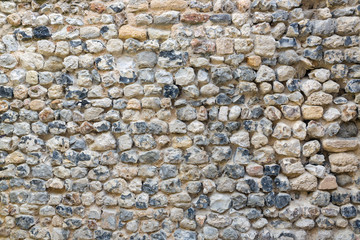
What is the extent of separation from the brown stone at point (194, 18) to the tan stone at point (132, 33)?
0.30m

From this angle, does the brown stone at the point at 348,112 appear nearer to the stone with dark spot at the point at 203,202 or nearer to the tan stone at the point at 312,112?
the tan stone at the point at 312,112

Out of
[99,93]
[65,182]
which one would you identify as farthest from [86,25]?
[65,182]

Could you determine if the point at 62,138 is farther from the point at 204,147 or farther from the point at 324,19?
the point at 324,19

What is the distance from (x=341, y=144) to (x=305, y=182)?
1.17ft

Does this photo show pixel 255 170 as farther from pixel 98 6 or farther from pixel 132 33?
pixel 98 6

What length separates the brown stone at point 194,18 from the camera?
6.84 feet

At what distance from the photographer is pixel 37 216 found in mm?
2211

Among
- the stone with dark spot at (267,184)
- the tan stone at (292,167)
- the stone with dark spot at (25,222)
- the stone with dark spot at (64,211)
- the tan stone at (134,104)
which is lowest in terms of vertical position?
the stone with dark spot at (25,222)

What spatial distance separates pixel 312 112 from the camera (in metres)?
2.03

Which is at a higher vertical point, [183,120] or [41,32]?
[41,32]

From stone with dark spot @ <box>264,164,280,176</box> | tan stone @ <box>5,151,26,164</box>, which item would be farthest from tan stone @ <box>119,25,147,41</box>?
stone with dark spot @ <box>264,164,280,176</box>

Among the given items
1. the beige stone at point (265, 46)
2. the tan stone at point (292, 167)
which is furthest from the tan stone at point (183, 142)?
the beige stone at point (265, 46)

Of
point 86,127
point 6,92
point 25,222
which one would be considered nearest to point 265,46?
point 86,127

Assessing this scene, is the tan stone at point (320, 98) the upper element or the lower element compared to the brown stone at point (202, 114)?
upper
